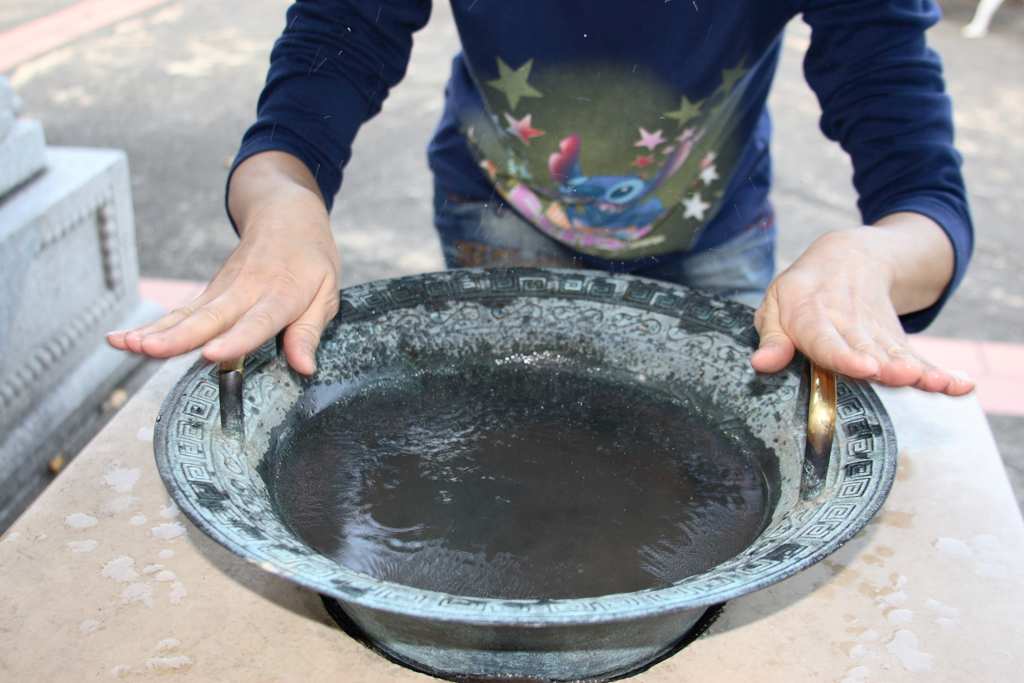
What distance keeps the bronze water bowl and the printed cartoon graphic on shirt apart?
195mm

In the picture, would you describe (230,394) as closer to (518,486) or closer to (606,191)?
(518,486)

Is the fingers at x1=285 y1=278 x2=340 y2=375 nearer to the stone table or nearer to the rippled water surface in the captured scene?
the rippled water surface

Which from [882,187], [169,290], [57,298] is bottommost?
[169,290]

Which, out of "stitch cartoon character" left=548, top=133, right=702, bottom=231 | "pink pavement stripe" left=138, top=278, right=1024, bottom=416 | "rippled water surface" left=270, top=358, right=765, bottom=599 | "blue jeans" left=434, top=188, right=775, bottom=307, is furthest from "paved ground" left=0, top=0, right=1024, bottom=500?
"rippled water surface" left=270, top=358, right=765, bottom=599

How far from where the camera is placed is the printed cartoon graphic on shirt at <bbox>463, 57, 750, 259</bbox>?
3.78ft

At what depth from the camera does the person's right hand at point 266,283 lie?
79 cm

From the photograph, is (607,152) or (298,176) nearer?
(298,176)

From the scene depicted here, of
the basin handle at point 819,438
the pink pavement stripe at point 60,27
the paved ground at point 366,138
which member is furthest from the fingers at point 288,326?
the pink pavement stripe at point 60,27

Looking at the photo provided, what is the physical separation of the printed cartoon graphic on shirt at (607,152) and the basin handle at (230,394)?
0.59 m

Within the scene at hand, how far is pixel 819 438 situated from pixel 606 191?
23.7 inches

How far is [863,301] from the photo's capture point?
87cm

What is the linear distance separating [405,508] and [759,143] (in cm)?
87

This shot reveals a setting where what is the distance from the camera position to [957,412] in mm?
1271

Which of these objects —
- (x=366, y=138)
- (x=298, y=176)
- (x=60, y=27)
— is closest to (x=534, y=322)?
(x=298, y=176)
